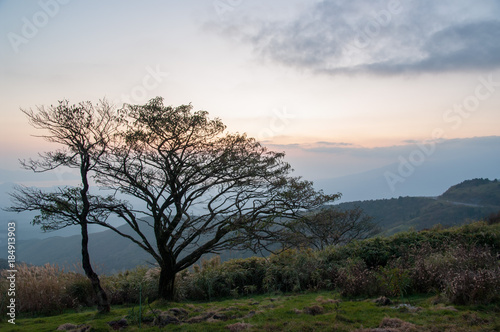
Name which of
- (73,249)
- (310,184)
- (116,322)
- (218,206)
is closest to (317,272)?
(310,184)

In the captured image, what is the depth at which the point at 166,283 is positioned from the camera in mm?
10172

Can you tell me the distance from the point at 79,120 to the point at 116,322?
5.17 meters

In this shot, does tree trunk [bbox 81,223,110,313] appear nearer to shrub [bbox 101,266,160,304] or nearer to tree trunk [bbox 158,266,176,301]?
tree trunk [bbox 158,266,176,301]

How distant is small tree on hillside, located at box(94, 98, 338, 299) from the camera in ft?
31.4

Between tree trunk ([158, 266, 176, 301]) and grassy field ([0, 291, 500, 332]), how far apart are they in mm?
1742

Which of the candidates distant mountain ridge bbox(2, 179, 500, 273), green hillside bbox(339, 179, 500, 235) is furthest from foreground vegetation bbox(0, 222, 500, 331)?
green hillside bbox(339, 179, 500, 235)

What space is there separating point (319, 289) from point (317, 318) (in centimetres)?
444

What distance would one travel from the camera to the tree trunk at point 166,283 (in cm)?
1008

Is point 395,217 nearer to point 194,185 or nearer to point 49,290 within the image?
point 194,185

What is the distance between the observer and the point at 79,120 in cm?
874

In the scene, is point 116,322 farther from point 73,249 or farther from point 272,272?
point 73,249

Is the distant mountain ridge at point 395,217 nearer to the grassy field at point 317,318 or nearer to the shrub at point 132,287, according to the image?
the shrub at point 132,287

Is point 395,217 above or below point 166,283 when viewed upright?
above

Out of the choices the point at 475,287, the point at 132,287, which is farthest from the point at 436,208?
the point at 132,287
